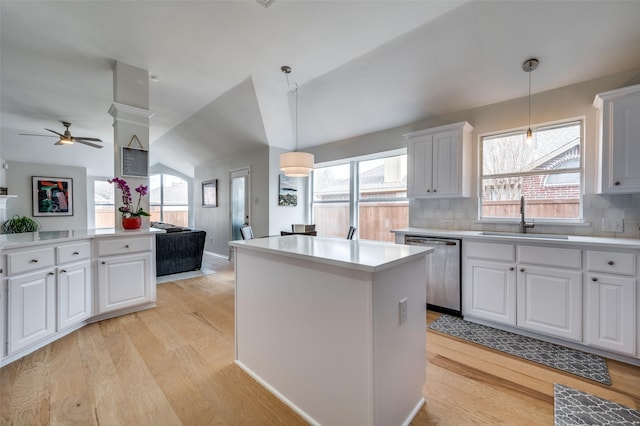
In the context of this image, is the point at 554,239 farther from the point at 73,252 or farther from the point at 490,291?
the point at 73,252

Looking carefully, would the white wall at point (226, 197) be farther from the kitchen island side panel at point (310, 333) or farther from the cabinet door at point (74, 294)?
the kitchen island side panel at point (310, 333)

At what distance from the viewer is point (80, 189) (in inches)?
282

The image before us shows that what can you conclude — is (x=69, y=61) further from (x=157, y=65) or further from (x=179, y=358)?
(x=179, y=358)

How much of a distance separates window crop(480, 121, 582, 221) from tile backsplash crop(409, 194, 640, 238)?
0.11m

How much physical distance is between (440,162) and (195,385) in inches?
131

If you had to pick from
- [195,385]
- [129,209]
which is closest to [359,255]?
[195,385]

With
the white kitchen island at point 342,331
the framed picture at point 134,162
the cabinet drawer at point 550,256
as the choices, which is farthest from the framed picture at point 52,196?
the cabinet drawer at point 550,256

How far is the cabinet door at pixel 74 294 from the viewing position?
2.49 m

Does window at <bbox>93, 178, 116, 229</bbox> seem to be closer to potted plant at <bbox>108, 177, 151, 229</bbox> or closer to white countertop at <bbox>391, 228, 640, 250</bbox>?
potted plant at <bbox>108, 177, 151, 229</bbox>

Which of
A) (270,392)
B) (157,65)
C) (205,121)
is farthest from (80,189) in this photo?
(270,392)

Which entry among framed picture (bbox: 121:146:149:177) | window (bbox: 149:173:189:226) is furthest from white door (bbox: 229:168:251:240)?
window (bbox: 149:173:189:226)

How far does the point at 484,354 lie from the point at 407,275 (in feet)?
4.65

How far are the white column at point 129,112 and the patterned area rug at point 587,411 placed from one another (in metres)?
4.26

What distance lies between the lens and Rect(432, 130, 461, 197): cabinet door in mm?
3225
